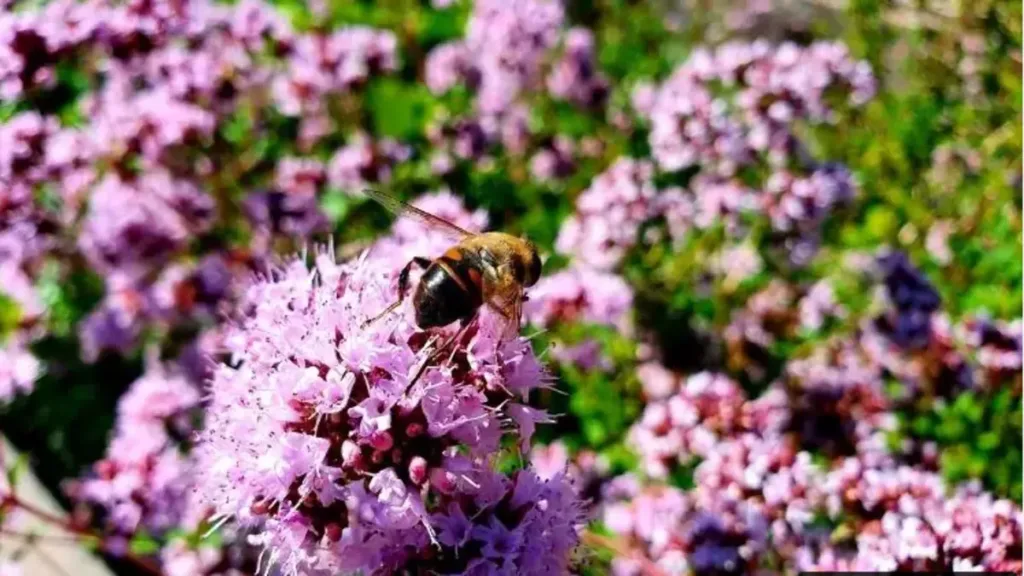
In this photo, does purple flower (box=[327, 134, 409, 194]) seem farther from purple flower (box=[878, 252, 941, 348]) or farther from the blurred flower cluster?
purple flower (box=[878, 252, 941, 348])

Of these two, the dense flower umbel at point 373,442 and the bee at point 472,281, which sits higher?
the bee at point 472,281

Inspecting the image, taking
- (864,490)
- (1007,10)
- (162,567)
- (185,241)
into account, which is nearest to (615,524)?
(864,490)

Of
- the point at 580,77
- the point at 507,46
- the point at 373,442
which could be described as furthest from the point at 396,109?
the point at 373,442

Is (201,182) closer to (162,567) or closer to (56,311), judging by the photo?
(56,311)

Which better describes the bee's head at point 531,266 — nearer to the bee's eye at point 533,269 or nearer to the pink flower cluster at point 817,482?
the bee's eye at point 533,269

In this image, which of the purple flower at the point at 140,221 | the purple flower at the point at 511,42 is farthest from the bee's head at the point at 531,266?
the purple flower at the point at 511,42

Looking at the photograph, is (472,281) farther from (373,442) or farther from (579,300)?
(579,300)
